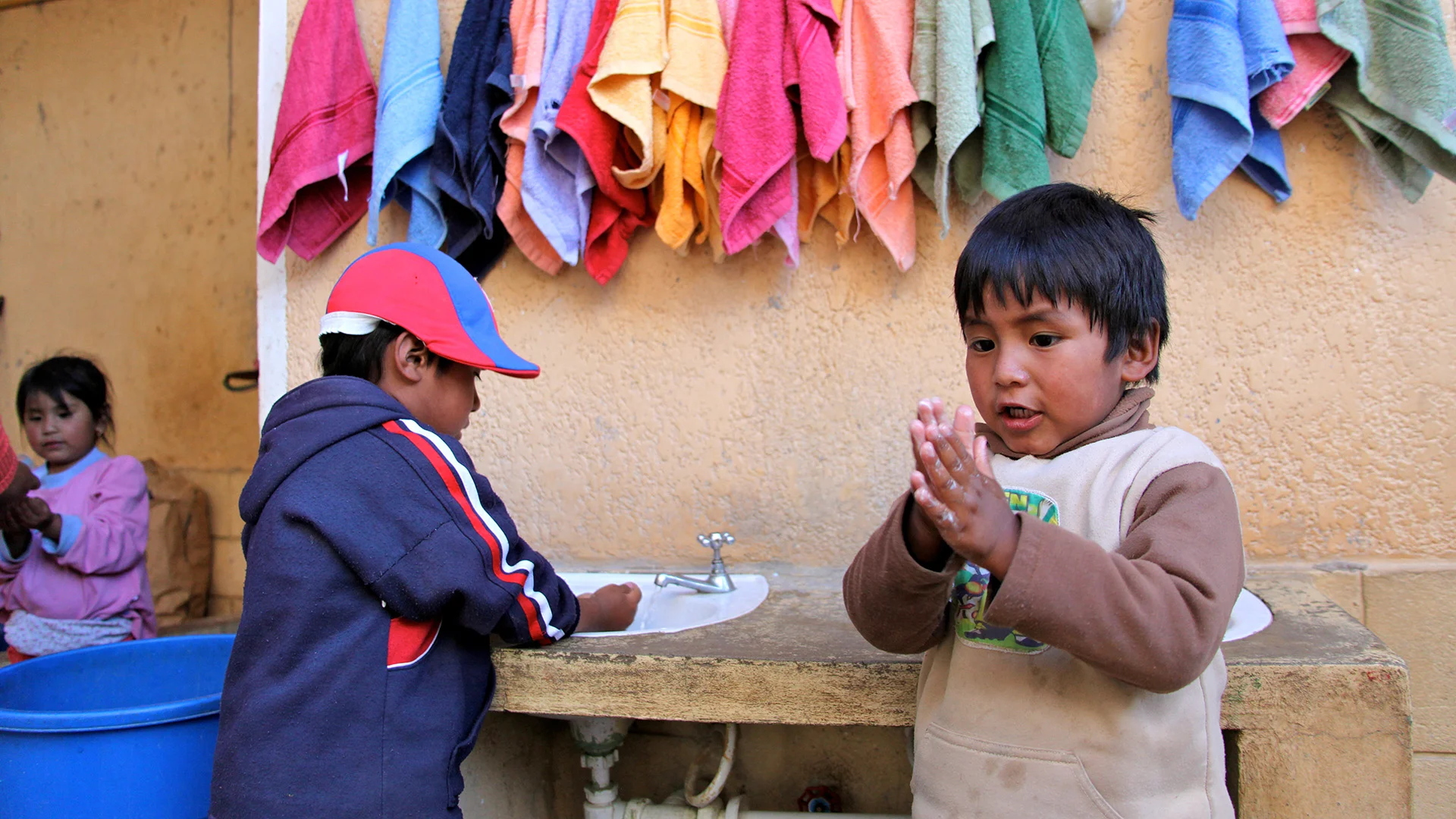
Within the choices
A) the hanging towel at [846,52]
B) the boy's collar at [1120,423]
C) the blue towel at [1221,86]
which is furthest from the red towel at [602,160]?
the boy's collar at [1120,423]

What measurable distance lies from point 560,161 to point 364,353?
0.74 metres

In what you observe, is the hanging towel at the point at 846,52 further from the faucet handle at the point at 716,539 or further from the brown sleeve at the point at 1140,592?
the brown sleeve at the point at 1140,592

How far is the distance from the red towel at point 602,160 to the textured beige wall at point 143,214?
1809mm

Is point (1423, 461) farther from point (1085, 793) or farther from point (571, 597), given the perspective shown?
point (571, 597)

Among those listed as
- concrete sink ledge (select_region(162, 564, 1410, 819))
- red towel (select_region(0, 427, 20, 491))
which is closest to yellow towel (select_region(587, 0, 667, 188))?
concrete sink ledge (select_region(162, 564, 1410, 819))

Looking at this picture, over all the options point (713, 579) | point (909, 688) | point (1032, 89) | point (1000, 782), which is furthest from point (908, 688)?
point (1032, 89)

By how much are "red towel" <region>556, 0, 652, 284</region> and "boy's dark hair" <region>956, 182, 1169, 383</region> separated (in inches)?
43.7

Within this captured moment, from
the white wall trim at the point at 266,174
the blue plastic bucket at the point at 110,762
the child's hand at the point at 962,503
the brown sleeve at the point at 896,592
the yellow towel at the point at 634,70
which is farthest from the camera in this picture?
the white wall trim at the point at 266,174

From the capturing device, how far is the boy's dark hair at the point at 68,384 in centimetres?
224

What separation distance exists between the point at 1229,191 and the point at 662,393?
123 cm

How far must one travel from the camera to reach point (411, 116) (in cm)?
199

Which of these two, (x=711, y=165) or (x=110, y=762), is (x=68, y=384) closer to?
(x=110, y=762)

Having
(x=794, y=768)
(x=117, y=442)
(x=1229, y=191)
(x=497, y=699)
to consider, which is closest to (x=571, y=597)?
(x=497, y=699)

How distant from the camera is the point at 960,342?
6.33 ft
